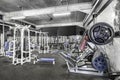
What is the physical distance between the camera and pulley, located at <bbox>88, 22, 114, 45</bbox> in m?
2.99

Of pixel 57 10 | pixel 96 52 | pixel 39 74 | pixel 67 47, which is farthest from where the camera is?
pixel 67 47

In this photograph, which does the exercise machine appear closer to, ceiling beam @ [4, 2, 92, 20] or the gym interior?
the gym interior

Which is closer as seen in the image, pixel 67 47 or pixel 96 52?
pixel 96 52

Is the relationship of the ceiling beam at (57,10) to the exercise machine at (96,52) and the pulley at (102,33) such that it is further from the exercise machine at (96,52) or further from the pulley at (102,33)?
the pulley at (102,33)

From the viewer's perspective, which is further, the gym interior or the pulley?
the gym interior

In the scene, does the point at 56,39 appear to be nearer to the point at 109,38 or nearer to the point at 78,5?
the point at 78,5

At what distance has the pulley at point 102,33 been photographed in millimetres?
2986

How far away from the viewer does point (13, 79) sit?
3.20 meters

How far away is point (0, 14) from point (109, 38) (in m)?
8.07

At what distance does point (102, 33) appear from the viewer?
3066mm

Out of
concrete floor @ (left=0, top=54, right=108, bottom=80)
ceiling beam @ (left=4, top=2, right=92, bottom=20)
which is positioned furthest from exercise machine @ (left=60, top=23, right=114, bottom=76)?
ceiling beam @ (left=4, top=2, right=92, bottom=20)

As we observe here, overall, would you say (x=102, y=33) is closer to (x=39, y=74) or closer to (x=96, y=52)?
(x=96, y=52)

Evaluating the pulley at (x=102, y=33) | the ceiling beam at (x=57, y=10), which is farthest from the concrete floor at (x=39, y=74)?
the ceiling beam at (x=57, y=10)

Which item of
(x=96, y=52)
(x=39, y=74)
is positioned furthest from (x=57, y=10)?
(x=39, y=74)
